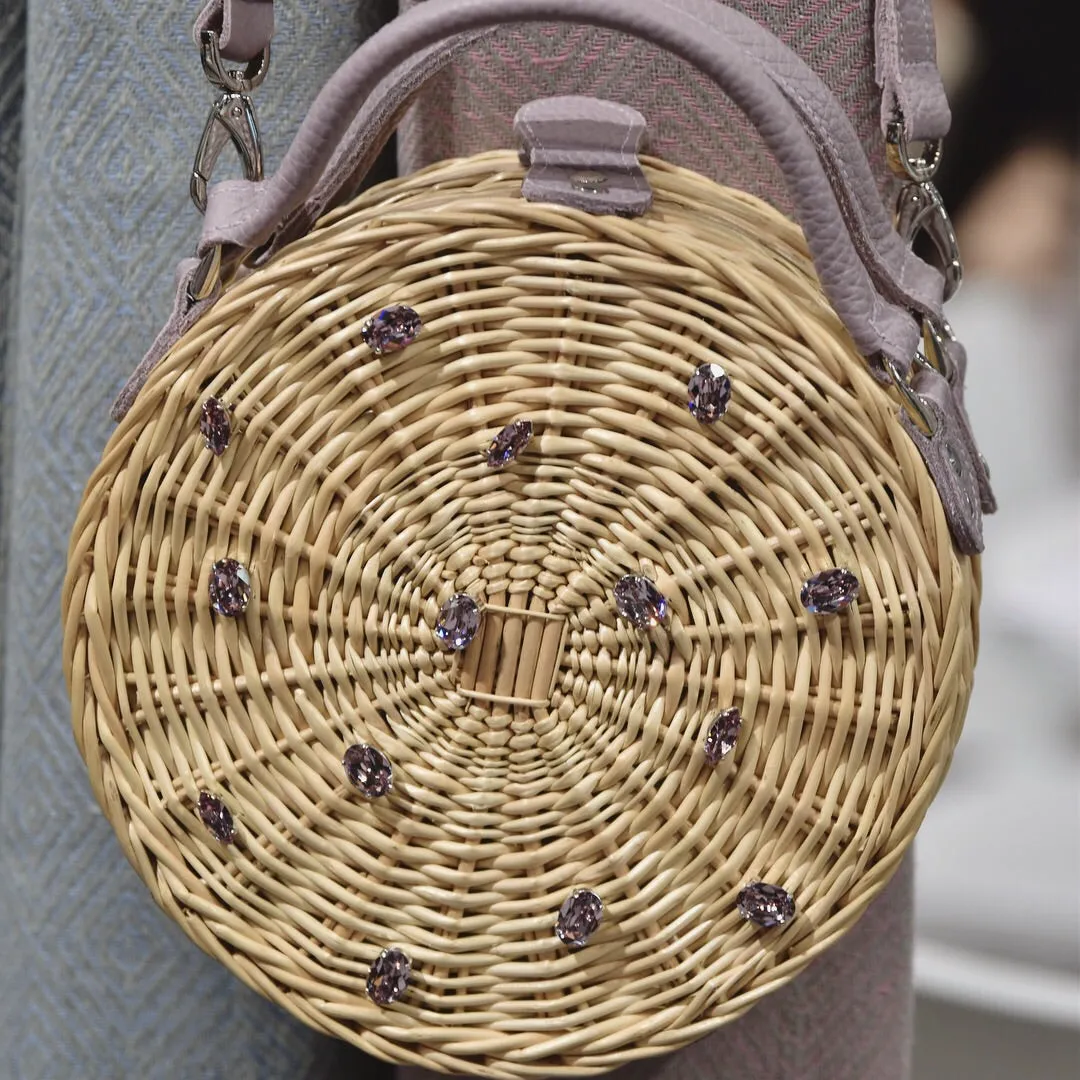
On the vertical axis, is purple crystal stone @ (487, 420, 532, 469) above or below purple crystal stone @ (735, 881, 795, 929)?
above

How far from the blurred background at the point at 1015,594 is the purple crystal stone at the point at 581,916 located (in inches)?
Result: 27.1

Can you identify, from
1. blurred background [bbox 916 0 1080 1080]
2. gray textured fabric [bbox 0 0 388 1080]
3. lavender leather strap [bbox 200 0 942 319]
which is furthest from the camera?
blurred background [bbox 916 0 1080 1080]

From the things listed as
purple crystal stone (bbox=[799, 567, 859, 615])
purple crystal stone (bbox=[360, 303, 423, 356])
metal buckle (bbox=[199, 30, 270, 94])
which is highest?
metal buckle (bbox=[199, 30, 270, 94])

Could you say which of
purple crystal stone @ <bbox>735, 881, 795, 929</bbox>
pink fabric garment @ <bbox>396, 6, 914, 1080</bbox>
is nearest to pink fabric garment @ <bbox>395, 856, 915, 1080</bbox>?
pink fabric garment @ <bbox>396, 6, 914, 1080</bbox>

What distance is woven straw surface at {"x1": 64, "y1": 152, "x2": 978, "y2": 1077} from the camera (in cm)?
32

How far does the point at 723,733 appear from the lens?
0.33m

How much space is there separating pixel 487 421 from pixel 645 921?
0.14 metres

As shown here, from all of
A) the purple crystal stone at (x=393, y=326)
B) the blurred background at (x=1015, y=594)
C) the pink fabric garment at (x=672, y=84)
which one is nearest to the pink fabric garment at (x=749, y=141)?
the pink fabric garment at (x=672, y=84)

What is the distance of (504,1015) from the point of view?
0.34m

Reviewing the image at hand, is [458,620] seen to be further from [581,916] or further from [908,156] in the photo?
[908,156]

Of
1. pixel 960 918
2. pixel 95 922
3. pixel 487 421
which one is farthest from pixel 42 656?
pixel 960 918

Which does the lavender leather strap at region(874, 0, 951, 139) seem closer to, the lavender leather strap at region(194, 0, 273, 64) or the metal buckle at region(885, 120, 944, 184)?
the metal buckle at region(885, 120, 944, 184)

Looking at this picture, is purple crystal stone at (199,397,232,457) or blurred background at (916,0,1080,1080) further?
blurred background at (916,0,1080,1080)

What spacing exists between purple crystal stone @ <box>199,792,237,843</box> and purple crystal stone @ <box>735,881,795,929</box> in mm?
144
